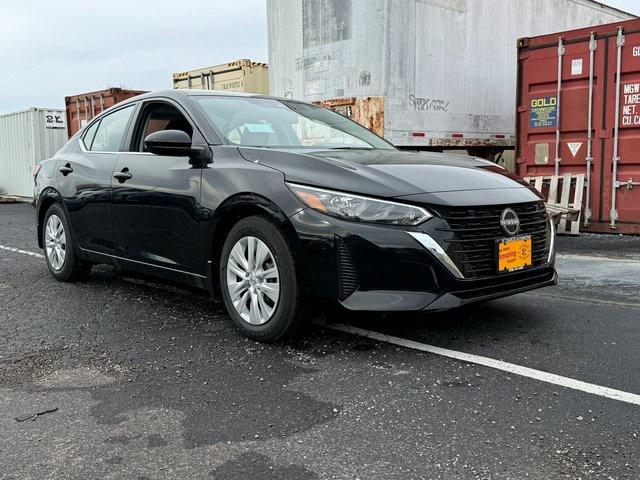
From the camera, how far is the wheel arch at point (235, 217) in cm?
377

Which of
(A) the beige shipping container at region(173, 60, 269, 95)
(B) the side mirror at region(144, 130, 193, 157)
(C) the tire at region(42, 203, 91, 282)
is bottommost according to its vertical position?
(C) the tire at region(42, 203, 91, 282)

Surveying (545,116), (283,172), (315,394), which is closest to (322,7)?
(545,116)

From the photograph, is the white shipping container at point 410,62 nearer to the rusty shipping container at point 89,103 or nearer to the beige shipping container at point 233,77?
the beige shipping container at point 233,77

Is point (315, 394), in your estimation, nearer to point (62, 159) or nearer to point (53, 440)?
point (53, 440)

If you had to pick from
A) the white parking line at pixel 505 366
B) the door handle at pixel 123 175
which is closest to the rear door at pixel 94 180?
the door handle at pixel 123 175

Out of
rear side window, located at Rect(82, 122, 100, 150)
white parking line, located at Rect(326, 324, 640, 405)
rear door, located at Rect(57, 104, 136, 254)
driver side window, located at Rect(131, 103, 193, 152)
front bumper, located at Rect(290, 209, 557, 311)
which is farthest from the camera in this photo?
rear side window, located at Rect(82, 122, 100, 150)

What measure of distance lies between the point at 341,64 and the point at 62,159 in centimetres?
528

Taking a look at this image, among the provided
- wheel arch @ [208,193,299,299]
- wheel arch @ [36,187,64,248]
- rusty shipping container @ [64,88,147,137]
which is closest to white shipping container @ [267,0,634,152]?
wheel arch @ [36,187,64,248]

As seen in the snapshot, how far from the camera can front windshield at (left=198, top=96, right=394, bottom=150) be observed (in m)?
4.47

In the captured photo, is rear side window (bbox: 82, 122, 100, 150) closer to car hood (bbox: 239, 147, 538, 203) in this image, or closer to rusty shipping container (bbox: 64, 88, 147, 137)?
car hood (bbox: 239, 147, 538, 203)

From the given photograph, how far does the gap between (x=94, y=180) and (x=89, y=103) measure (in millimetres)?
12232

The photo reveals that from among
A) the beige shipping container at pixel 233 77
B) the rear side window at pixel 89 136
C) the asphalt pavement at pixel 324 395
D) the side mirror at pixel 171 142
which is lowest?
the asphalt pavement at pixel 324 395

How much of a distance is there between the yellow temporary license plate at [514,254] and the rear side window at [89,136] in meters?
3.73

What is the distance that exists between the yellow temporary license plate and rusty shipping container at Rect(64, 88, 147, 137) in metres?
12.8
